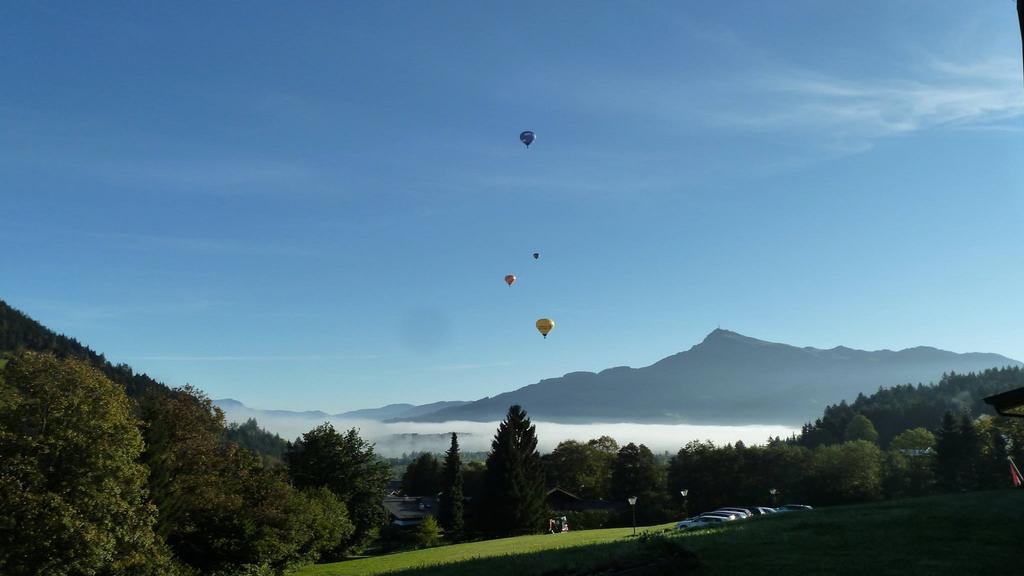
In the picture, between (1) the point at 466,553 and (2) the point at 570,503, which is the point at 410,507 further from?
(1) the point at 466,553

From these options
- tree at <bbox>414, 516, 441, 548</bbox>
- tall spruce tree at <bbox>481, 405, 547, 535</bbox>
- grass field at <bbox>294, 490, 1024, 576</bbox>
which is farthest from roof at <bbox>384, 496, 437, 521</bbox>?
grass field at <bbox>294, 490, 1024, 576</bbox>

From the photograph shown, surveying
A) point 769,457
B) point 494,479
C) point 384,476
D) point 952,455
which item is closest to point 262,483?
point 384,476

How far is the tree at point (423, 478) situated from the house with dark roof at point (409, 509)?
1702 centimetres

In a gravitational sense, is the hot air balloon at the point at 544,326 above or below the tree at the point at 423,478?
above

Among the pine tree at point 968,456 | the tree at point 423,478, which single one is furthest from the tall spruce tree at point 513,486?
the tree at point 423,478

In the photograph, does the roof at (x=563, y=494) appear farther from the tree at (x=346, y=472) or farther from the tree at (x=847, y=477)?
the tree at (x=847, y=477)

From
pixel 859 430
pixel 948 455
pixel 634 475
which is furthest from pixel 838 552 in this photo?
pixel 859 430

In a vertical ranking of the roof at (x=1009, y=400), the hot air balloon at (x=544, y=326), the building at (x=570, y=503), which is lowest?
the building at (x=570, y=503)

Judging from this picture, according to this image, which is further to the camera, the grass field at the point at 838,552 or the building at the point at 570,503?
the building at the point at 570,503

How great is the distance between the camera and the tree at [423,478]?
452 feet

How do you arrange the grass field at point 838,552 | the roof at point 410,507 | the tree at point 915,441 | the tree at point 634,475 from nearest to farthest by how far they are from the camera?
the grass field at point 838,552, the tree at point 634,475, the roof at point 410,507, the tree at point 915,441

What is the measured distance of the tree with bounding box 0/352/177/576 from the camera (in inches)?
1112

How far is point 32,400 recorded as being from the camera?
2994cm

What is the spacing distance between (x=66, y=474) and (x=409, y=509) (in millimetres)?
84758
